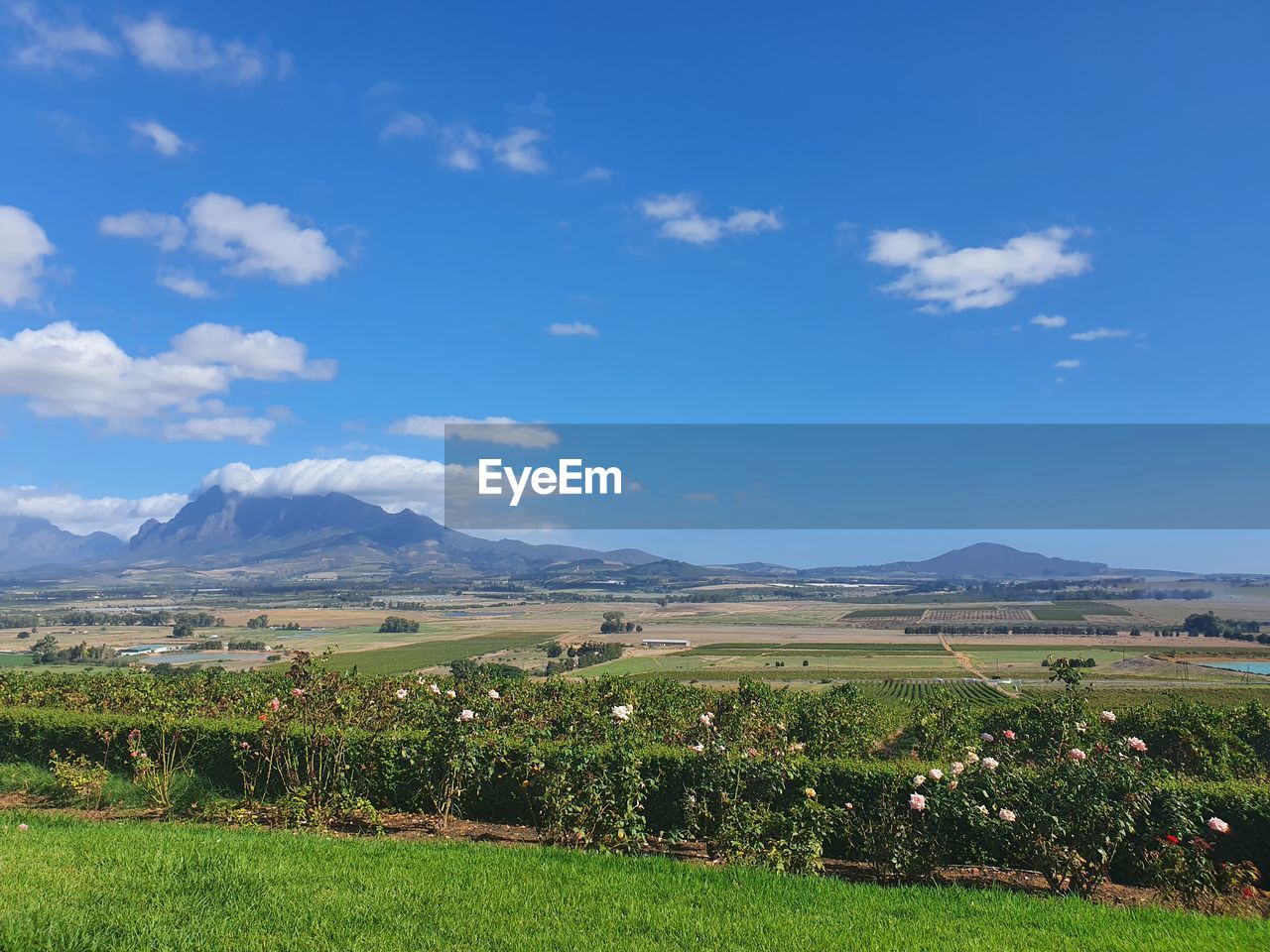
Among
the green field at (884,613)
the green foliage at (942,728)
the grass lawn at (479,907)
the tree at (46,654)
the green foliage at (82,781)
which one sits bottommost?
the green field at (884,613)

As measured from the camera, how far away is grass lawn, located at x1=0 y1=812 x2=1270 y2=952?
4.52 m

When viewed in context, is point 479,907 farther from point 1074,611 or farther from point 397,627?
point 1074,611

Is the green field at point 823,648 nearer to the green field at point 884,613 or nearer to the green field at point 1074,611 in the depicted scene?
the green field at point 884,613

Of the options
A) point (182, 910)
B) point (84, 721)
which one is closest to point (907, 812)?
point (182, 910)

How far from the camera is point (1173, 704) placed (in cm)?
1567

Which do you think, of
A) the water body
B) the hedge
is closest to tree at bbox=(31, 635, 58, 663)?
the hedge

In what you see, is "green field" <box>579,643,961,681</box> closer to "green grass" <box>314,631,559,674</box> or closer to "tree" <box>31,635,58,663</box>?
"green grass" <box>314,631,559,674</box>

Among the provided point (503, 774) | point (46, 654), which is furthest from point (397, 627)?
point (503, 774)

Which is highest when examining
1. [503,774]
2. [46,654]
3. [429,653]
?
[503,774]

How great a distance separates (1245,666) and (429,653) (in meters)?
61.3

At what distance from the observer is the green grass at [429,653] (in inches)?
2055

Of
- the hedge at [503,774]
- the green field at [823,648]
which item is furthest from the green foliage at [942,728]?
the green field at [823,648]

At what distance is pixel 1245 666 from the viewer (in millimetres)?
55969

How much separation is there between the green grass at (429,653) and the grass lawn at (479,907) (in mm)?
41998
